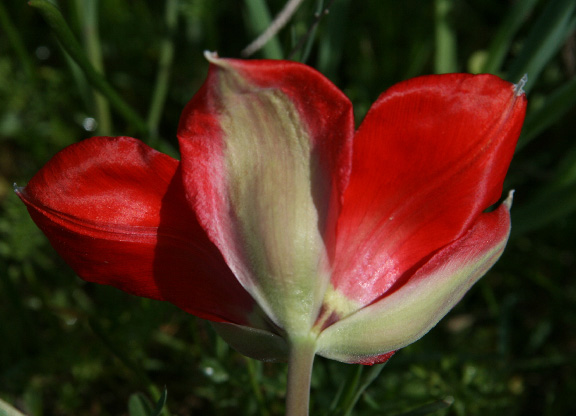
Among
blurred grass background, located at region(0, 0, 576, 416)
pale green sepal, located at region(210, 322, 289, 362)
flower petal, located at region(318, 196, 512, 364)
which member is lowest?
blurred grass background, located at region(0, 0, 576, 416)

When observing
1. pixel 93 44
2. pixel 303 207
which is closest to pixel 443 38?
pixel 93 44

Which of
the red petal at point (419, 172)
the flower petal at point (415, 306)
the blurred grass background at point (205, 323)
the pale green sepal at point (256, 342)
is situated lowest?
the blurred grass background at point (205, 323)

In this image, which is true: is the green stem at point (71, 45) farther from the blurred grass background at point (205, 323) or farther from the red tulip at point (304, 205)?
the red tulip at point (304, 205)

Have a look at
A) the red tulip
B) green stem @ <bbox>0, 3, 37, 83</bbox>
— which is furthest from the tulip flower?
green stem @ <bbox>0, 3, 37, 83</bbox>

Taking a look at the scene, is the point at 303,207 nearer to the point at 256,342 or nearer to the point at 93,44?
the point at 256,342

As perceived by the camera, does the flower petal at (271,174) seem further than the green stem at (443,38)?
No

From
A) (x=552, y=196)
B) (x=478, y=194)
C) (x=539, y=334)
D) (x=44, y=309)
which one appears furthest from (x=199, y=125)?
(x=539, y=334)

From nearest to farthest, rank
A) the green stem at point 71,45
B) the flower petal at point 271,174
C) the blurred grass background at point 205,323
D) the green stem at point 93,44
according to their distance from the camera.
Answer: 1. the flower petal at point 271,174
2. the green stem at point 71,45
3. the blurred grass background at point 205,323
4. the green stem at point 93,44

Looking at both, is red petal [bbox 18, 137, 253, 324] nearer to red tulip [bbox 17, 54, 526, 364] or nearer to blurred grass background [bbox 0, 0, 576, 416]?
red tulip [bbox 17, 54, 526, 364]

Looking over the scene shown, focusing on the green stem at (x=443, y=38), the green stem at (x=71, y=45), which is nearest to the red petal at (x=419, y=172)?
the green stem at (x=71, y=45)
